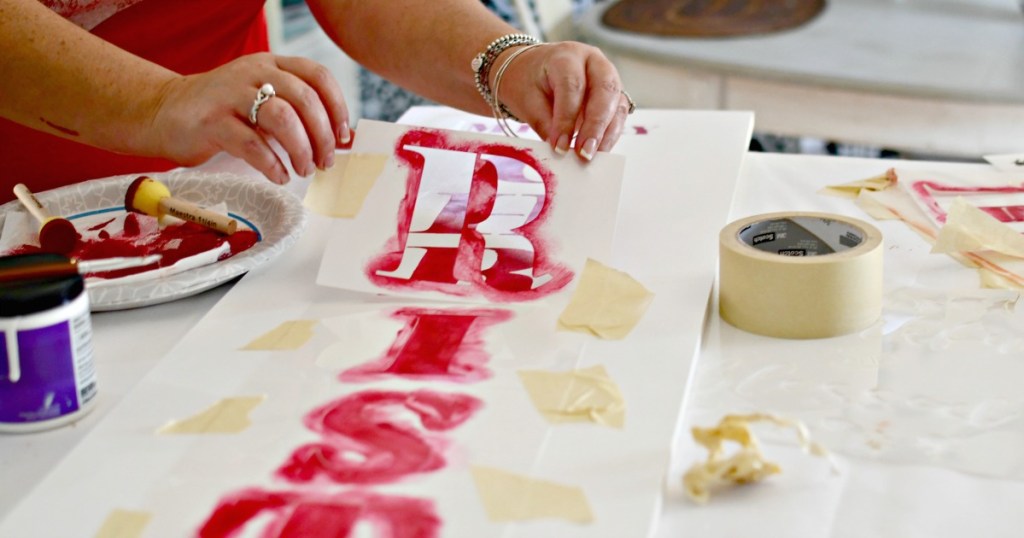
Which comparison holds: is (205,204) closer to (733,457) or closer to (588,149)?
(588,149)

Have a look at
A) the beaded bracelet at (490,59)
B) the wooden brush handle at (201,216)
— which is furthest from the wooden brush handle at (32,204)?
the beaded bracelet at (490,59)

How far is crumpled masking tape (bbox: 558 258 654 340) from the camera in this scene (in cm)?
81

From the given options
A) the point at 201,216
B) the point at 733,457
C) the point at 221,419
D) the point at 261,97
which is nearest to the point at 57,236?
the point at 201,216

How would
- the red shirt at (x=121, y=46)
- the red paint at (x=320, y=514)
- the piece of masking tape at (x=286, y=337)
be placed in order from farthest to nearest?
the red shirt at (x=121, y=46), the piece of masking tape at (x=286, y=337), the red paint at (x=320, y=514)

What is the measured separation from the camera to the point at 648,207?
1051 millimetres

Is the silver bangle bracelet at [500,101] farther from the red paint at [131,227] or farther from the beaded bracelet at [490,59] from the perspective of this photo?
the red paint at [131,227]

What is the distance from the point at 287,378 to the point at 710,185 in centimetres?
53

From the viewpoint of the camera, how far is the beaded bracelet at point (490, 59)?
112 centimetres

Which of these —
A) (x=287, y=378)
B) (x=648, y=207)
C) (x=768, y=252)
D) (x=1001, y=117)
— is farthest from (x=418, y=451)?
(x=1001, y=117)

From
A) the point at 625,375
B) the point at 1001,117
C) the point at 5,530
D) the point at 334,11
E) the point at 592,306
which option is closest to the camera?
the point at 5,530

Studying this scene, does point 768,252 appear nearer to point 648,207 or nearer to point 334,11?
point 648,207

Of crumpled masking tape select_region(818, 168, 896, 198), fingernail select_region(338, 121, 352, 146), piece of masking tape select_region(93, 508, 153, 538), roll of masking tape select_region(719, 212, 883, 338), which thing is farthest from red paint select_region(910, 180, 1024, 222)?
piece of masking tape select_region(93, 508, 153, 538)

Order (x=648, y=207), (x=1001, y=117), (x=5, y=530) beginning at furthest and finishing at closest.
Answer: (x=1001, y=117), (x=648, y=207), (x=5, y=530)

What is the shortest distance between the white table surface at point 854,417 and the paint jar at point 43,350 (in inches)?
0.7
